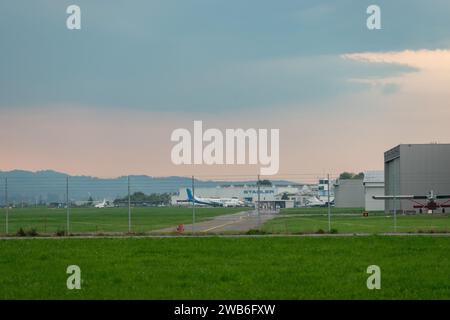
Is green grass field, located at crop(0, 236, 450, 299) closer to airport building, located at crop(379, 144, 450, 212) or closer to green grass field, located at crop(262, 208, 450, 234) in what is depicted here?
green grass field, located at crop(262, 208, 450, 234)

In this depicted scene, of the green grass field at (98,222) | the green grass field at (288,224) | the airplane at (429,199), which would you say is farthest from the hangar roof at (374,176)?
the green grass field at (288,224)

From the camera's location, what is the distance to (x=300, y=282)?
15.0m

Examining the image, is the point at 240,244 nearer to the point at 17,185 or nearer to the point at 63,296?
the point at 63,296

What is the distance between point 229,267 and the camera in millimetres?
17328

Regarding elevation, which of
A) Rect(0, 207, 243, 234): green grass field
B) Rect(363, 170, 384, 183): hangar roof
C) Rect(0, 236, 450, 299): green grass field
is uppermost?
Rect(363, 170, 384, 183): hangar roof

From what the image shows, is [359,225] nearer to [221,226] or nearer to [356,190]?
[221,226]

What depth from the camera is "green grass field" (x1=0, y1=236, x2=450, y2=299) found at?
13.7 meters

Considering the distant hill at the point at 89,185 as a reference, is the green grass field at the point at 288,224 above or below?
below

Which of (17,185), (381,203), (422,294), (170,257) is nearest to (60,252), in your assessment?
(170,257)

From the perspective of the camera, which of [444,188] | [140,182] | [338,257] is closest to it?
[338,257]

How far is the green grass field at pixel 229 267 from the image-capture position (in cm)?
1373

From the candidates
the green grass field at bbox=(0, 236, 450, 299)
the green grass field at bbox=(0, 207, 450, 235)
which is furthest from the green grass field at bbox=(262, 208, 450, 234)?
the green grass field at bbox=(0, 236, 450, 299)

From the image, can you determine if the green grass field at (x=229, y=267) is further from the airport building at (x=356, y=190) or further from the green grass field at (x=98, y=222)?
→ the airport building at (x=356, y=190)
